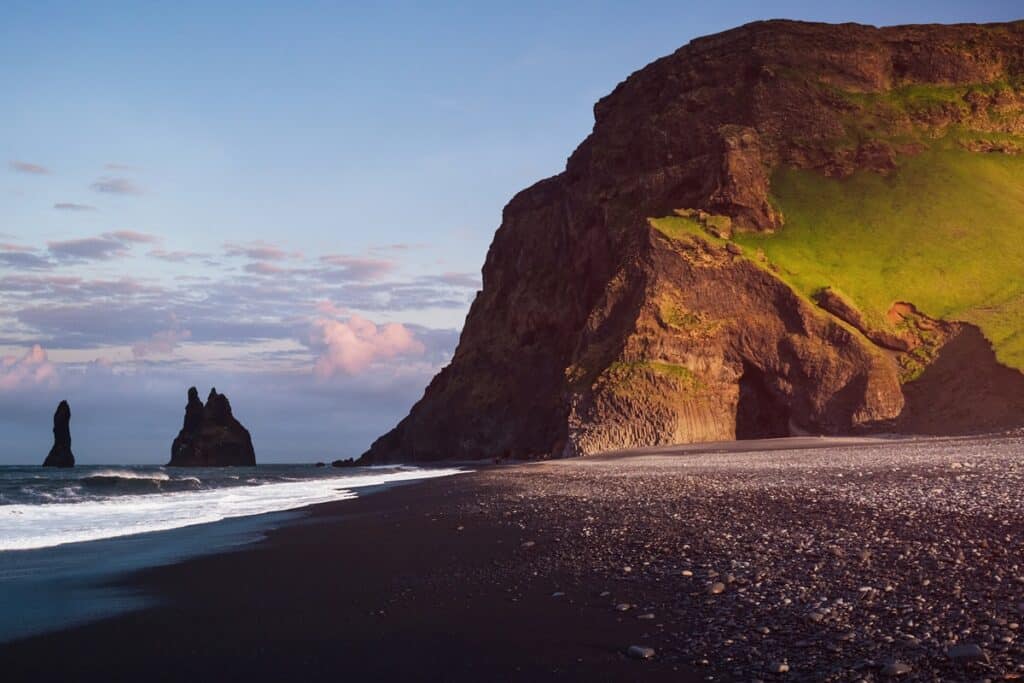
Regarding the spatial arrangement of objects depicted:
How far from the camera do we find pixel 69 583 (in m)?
14.1

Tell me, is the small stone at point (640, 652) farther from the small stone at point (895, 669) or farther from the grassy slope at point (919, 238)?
the grassy slope at point (919, 238)

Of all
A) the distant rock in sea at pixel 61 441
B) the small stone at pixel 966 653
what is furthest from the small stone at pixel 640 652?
the distant rock in sea at pixel 61 441

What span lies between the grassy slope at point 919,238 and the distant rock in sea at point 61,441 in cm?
14170

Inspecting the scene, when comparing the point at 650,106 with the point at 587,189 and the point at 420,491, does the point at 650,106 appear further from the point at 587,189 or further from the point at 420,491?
the point at 420,491

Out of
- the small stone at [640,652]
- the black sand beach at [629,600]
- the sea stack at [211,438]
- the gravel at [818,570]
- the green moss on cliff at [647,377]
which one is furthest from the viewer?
the sea stack at [211,438]

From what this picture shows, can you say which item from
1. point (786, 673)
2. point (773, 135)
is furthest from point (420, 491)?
point (773, 135)

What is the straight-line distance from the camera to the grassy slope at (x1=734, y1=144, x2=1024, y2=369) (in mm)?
61344

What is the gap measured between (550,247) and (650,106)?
2012 cm

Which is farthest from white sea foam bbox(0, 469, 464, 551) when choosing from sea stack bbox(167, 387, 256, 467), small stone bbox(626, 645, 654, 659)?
sea stack bbox(167, 387, 256, 467)

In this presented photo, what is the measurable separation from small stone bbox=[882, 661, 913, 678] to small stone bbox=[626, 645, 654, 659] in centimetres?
210

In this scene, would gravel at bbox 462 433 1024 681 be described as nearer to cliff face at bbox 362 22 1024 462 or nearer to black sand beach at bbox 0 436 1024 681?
black sand beach at bbox 0 436 1024 681

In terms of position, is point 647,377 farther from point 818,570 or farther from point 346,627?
point 346,627

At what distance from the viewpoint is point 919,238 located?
68438 millimetres

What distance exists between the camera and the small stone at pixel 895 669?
6.41 metres
